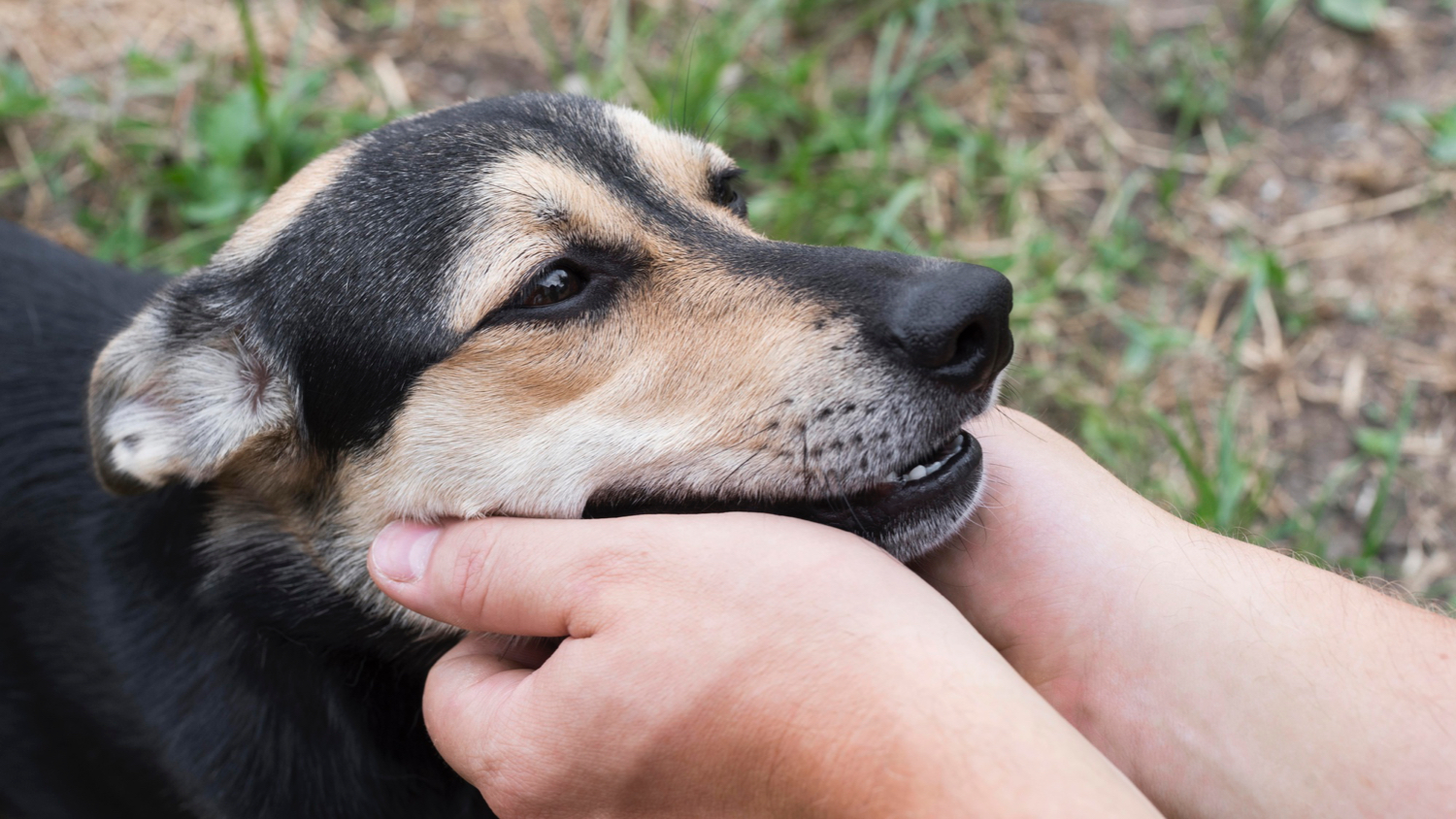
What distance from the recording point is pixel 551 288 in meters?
2.90

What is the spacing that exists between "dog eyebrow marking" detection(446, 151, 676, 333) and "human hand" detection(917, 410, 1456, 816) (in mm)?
1236

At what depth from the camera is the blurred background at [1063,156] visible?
489 centimetres

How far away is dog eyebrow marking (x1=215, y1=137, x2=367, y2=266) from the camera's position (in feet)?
10.3

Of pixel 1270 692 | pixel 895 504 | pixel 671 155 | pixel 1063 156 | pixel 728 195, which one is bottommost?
pixel 1063 156

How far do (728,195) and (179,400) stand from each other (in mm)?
1823

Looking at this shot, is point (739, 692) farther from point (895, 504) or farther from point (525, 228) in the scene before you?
point (525, 228)

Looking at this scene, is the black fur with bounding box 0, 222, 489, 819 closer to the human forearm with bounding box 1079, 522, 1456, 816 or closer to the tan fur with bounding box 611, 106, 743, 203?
the tan fur with bounding box 611, 106, 743, 203

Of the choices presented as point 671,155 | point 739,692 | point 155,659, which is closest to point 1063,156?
point 671,155

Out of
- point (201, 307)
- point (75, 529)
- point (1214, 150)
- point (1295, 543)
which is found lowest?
point (1295, 543)

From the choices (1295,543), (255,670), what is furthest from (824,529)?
(1295,543)

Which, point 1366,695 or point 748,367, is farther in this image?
point 748,367

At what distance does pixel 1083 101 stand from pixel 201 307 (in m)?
4.86

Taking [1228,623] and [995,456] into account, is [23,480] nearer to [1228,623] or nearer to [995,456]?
[995,456]

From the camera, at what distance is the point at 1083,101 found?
6121 mm
